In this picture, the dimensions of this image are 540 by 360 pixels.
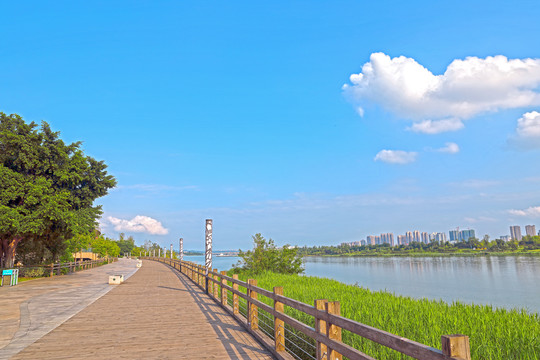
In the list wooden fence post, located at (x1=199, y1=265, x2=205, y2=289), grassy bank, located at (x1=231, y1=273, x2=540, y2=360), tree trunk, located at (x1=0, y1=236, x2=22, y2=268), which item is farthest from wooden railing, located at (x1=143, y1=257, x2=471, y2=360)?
tree trunk, located at (x1=0, y1=236, x2=22, y2=268)

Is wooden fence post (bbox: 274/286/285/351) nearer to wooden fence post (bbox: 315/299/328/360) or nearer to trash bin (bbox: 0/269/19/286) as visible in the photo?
wooden fence post (bbox: 315/299/328/360)

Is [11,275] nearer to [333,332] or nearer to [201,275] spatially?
[201,275]

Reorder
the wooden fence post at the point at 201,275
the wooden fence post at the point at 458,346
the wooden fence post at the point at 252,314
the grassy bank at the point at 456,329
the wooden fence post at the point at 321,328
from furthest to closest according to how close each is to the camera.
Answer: the wooden fence post at the point at 201,275 → the wooden fence post at the point at 252,314 → the grassy bank at the point at 456,329 → the wooden fence post at the point at 321,328 → the wooden fence post at the point at 458,346

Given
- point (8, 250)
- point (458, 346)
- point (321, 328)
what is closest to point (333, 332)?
point (321, 328)

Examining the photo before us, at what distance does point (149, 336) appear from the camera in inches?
324

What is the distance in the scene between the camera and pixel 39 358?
657 centimetres

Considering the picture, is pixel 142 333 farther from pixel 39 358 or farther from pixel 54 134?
pixel 54 134

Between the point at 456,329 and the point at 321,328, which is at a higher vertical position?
the point at 321,328

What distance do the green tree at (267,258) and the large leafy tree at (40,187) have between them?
13551mm

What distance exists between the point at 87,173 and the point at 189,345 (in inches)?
1147

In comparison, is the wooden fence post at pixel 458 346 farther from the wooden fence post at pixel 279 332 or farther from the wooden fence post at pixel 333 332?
the wooden fence post at pixel 279 332

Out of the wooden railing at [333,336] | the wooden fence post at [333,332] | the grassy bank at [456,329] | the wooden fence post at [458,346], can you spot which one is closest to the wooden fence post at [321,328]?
the wooden railing at [333,336]

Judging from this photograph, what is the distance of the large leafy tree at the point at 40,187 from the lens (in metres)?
24.1

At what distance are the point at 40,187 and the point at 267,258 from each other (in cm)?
1806
